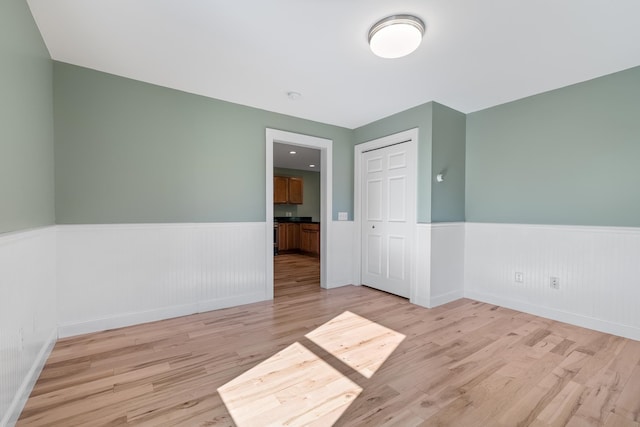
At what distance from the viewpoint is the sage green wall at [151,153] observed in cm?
248

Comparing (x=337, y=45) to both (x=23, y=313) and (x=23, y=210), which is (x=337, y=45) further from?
(x=23, y=313)

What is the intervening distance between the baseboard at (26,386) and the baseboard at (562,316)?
421 centimetres

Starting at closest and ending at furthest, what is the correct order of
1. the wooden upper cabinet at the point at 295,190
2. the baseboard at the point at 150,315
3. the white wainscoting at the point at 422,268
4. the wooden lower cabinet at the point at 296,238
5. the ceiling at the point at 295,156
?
1. the baseboard at the point at 150,315
2. the white wainscoting at the point at 422,268
3. the ceiling at the point at 295,156
4. the wooden lower cabinet at the point at 296,238
5. the wooden upper cabinet at the point at 295,190

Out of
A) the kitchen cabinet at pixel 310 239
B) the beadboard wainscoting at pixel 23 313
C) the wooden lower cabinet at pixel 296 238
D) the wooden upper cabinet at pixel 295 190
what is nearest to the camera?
the beadboard wainscoting at pixel 23 313

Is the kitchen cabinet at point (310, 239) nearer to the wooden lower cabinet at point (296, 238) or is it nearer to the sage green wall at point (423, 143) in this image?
the wooden lower cabinet at point (296, 238)

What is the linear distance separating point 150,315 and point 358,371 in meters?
2.18

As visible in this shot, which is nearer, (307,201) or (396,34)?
(396,34)

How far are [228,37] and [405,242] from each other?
2.92 m

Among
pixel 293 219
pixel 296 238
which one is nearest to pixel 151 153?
pixel 296 238

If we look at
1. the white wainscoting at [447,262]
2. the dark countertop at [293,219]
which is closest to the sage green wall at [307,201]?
the dark countertop at [293,219]

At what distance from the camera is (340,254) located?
4227 millimetres

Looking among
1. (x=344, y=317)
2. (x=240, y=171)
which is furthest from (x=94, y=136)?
(x=344, y=317)

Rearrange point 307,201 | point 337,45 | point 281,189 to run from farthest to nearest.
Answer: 1. point 307,201
2. point 281,189
3. point 337,45

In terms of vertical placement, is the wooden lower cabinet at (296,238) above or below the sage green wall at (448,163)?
below
